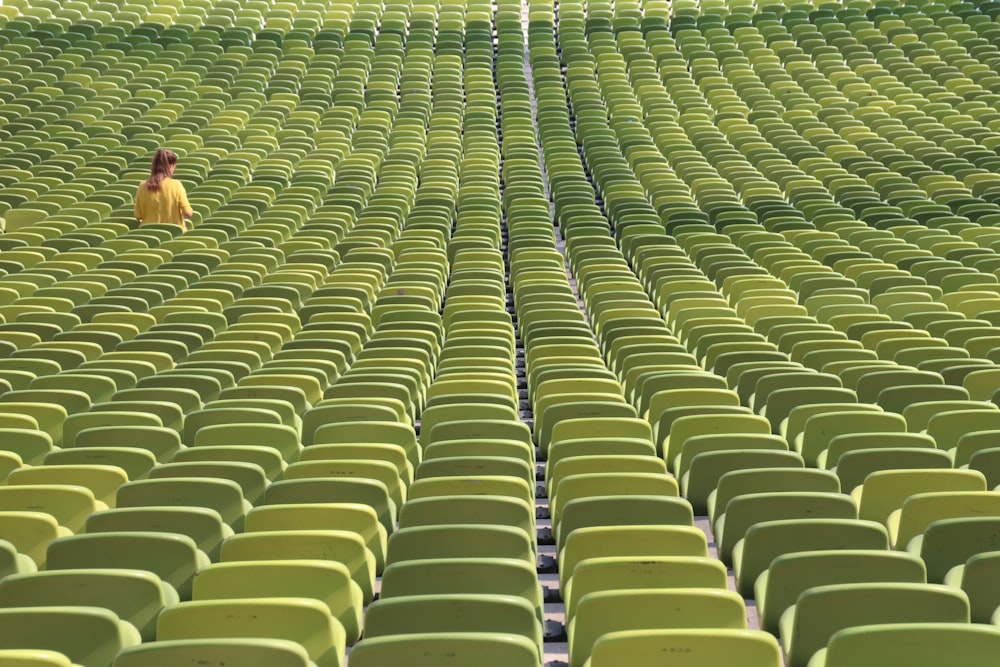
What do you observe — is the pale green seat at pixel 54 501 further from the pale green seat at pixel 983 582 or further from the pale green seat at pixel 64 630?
the pale green seat at pixel 983 582

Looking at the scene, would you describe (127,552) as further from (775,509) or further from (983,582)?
(983,582)

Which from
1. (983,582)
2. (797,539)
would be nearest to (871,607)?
(983,582)

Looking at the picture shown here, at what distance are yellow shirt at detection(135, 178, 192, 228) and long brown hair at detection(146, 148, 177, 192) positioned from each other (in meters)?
0.07

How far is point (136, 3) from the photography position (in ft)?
74.2

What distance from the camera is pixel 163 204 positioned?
11.6 meters

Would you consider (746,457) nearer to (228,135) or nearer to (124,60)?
(228,135)

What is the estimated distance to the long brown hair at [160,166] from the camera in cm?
1100

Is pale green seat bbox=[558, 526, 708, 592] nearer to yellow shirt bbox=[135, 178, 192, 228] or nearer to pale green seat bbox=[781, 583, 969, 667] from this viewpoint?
pale green seat bbox=[781, 583, 969, 667]

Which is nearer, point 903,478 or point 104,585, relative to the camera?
point 104,585

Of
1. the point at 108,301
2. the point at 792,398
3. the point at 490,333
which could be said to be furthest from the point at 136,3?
the point at 792,398

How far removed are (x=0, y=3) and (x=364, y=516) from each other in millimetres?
21764

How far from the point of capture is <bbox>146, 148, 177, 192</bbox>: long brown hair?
11.0 meters

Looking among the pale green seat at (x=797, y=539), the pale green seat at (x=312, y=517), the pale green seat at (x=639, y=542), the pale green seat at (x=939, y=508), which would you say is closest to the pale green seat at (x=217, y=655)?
the pale green seat at (x=312, y=517)

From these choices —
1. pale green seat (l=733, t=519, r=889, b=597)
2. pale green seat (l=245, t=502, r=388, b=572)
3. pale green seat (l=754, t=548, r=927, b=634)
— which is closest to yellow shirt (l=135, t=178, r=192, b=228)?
pale green seat (l=245, t=502, r=388, b=572)
